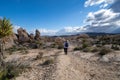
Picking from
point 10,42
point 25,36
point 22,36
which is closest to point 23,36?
point 22,36

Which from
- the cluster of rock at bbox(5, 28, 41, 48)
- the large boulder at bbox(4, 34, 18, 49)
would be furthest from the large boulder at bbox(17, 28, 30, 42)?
the large boulder at bbox(4, 34, 18, 49)

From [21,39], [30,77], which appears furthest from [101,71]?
[21,39]

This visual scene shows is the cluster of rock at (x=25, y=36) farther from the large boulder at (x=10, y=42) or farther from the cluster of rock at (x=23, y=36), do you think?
the large boulder at (x=10, y=42)

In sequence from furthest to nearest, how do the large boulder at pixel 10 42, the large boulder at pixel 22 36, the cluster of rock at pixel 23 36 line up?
the large boulder at pixel 22 36 < the cluster of rock at pixel 23 36 < the large boulder at pixel 10 42

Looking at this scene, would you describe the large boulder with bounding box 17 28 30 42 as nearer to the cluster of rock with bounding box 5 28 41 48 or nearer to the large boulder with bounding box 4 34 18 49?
the cluster of rock with bounding box 5 28 41 48

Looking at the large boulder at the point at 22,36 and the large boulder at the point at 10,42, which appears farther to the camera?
the large boulder at the point at 22,36

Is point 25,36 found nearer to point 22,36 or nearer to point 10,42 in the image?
point 22,36

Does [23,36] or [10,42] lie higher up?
[23,36]

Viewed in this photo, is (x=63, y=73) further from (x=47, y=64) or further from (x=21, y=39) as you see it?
(x=21, y=39)

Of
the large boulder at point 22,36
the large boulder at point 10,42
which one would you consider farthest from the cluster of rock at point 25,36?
the large boulder at point 10,42

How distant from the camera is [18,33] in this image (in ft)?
183

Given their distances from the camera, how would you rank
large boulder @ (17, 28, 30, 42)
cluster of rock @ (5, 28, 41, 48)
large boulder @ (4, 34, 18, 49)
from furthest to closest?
large boulder @ (17, 28, 30, 42)
cluster of rock @ (5, 28, 41, 48)
large boulder @ (4, 34, 18, 49)

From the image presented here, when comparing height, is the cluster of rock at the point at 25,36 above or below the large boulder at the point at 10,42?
above

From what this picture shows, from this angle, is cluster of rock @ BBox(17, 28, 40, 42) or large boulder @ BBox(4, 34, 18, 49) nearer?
large boulder @ BBox(4, 34, 18, 49)
